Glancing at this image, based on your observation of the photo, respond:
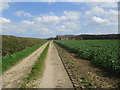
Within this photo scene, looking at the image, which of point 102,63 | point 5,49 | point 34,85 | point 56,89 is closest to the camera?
point 56,89

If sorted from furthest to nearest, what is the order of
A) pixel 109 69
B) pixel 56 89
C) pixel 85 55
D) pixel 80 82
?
1. pixel 85 55
2. pixel 109 69
3. pixel 80 82
4. pixel 56 89

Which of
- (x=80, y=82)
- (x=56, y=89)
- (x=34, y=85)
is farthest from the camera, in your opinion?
(x=80, y=82)

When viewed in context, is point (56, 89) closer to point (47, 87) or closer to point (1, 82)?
point (47, 87)

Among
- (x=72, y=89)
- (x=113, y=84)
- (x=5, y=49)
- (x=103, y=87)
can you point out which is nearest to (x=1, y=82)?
(x=72, y=89)

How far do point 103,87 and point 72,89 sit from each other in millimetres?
1417

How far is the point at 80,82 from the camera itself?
6859 millimetres

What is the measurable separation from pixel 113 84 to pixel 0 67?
7.99m

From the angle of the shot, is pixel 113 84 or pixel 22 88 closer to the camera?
pixel 22 88

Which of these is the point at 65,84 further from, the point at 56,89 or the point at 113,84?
the point at 113,84

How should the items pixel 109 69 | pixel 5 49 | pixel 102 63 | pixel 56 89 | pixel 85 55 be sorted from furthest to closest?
pixel 5 49 → pixel 85 55 → pixel 102 63 → pixel 109 69 → pixel 56 89

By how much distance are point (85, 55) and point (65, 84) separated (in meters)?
8.61

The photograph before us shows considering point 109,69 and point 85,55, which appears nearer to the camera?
point 109,69

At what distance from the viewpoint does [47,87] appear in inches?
245

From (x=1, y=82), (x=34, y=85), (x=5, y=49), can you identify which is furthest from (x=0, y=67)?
(x=5, y=49)
